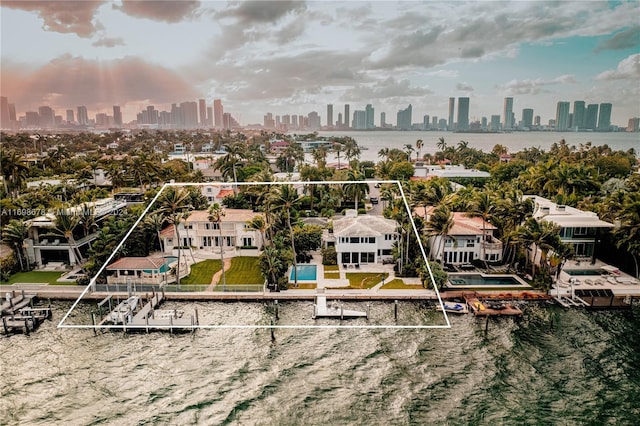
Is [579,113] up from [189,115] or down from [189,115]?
down

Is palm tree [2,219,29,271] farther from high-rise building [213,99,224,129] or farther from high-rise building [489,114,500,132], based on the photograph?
high-rise building [489,114,500,132]

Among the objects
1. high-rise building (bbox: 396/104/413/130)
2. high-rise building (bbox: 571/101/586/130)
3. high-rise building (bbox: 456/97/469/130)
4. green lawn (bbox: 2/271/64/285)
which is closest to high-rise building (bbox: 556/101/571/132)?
high-rise building (bbox: 571/101/586/130)

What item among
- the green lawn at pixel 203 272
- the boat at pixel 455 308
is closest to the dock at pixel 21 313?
the green lawn at pixel 203 272

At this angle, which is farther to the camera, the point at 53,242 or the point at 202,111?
the point at 202,111

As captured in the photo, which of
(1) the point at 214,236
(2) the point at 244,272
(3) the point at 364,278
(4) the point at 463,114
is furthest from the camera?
(4) the point at 463,114

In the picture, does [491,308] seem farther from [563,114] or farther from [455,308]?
[563,114]

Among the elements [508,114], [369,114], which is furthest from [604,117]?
[369,114]

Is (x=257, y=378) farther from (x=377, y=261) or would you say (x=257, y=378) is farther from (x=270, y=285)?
(x=377, y=261)
